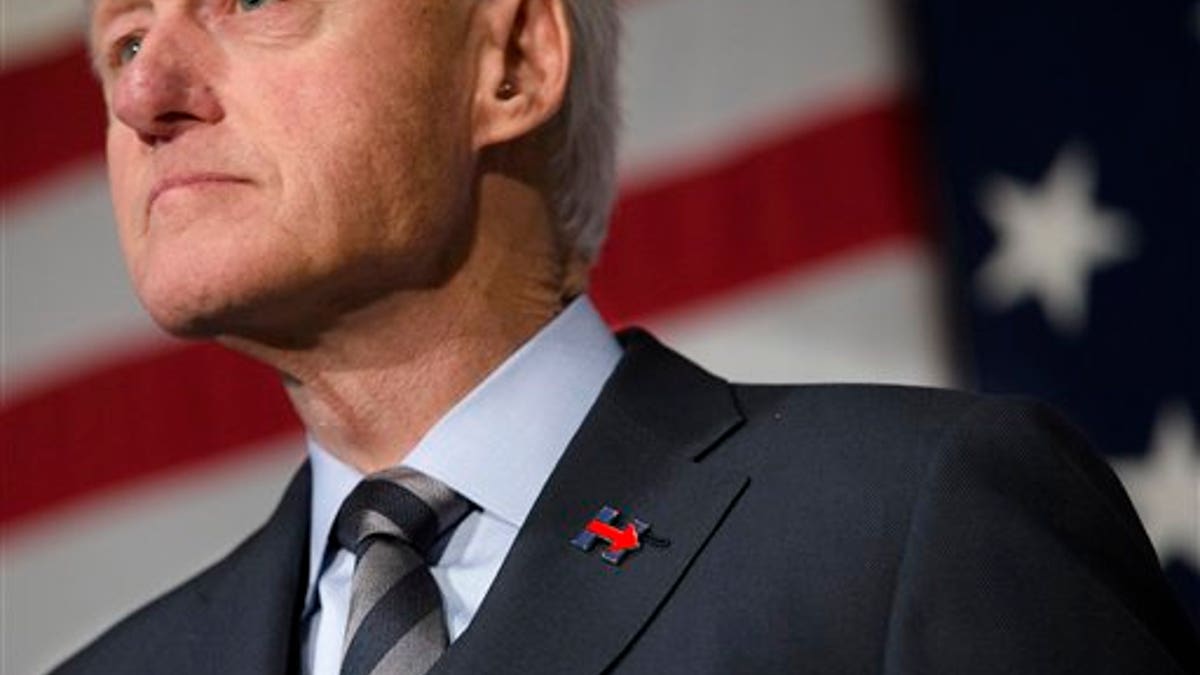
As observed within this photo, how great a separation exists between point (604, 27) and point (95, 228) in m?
1.13

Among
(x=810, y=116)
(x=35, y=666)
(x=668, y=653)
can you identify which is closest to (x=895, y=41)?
(x=810, y=116)

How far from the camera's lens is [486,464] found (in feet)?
5.73

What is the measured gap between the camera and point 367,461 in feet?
5.95

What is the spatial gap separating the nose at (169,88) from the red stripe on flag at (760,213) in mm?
1052

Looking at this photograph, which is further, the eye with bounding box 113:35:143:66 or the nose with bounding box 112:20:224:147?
the eye with bounding box 113:35:143:66

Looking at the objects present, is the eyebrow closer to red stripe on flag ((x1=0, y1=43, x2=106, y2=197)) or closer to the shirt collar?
the shirt collar

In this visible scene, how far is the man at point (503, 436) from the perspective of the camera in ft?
5.15

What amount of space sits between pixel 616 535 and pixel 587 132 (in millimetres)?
370

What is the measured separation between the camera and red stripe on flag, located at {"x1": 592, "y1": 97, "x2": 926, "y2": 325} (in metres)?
2.72

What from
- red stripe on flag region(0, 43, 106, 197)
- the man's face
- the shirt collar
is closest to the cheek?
the man's face

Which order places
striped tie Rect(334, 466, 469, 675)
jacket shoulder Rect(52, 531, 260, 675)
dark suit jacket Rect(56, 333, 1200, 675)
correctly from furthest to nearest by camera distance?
jacket shoulder Rect(52, 531, 260, 675) → striped tie Rect(334, 466, 469, 675) → dark suit jacket Rect(56, 333, 1200, 675)

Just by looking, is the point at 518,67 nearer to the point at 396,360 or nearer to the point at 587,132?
the point at 587,132

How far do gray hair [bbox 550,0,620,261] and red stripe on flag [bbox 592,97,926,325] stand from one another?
0.79m

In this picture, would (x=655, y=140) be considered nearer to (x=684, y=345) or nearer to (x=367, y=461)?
(x=684, y=345)
